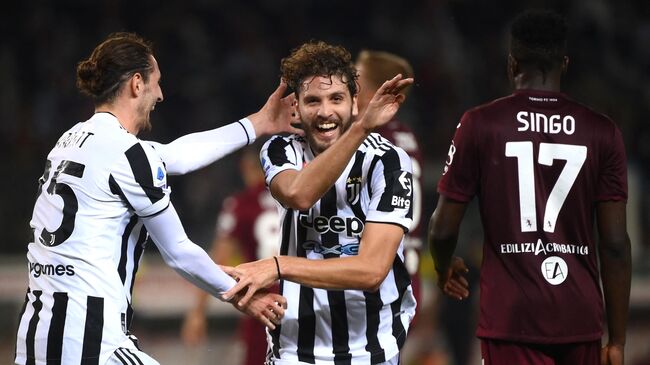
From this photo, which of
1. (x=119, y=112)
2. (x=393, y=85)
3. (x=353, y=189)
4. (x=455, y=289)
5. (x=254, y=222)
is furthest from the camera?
(x=254, y=222)

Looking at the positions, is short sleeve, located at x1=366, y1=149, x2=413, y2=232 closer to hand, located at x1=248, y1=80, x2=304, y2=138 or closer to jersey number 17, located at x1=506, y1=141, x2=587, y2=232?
Answer: jersey number 17, located at x1=506, y1=141, x2=587, y2=232

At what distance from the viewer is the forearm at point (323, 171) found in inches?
156

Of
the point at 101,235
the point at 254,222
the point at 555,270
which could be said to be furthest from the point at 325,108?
the point at 254,222

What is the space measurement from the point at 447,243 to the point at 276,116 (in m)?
1.06

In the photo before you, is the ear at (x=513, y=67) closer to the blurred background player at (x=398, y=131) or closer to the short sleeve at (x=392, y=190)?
the short sleeve at (x=392, y=190)

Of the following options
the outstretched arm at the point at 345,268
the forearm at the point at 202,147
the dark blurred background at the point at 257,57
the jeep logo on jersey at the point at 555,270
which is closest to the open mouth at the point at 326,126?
the outstretched arm at the point at 345,268

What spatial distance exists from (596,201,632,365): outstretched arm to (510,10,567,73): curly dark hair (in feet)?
2.07

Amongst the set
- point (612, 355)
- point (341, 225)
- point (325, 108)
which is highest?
point (325, 108)

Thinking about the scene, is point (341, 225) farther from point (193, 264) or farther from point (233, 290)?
point (193, 264)

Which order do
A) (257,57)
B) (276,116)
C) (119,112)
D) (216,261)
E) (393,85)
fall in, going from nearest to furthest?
(393,85)
(119,112)
(276,116)
(216,261)
(257,57)

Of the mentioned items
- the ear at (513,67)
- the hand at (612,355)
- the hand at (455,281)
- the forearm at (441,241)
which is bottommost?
the hand at (612,355)

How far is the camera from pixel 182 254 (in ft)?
13.3

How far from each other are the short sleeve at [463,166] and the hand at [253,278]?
0.80 meters

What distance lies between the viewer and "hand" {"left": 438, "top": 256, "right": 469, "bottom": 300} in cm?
464
